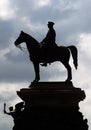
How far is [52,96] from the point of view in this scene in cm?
3128

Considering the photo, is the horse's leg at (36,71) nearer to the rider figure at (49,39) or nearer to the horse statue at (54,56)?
the horse statue at (54,56)

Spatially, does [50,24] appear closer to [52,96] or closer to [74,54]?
[74,54]

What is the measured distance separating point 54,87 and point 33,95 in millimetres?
978

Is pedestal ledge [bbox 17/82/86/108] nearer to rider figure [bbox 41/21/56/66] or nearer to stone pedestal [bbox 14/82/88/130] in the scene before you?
stone pedestal [bbox 14/82/88/130]

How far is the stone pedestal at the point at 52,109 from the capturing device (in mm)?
31234

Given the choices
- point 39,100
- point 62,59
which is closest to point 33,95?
point 39,100

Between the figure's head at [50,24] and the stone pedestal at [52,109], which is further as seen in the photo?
the figure's head at [50,24]

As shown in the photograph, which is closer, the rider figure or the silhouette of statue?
the silhouette of statue

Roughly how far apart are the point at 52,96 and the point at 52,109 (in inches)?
A: 21.4

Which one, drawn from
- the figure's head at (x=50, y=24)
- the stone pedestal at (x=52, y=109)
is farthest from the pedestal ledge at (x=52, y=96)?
the figure's head at (x=50, y=24)

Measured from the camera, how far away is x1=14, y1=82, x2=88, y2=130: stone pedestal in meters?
31.2

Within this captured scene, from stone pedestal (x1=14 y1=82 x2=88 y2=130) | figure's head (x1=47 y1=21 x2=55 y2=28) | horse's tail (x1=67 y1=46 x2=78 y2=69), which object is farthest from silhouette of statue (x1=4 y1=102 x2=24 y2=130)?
figure's head (x1=47 y1=21 x2=55 y2=28)

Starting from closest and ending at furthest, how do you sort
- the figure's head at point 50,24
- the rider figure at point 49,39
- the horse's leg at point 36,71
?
1. the horse's leg at point 36,71
2. the rider figure at point 49,39
3. the figure's head at point 50,24

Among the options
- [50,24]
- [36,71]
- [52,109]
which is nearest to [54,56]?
[36,71]
